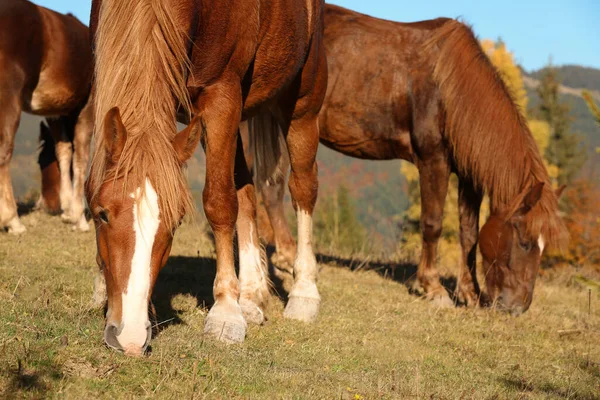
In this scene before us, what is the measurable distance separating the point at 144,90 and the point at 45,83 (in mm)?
5590

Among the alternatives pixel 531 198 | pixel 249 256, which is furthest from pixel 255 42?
pixel 531 198

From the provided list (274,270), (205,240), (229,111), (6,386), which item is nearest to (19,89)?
(205,240)

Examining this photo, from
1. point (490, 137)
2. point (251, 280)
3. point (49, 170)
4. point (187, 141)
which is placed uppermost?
point (187, 141)

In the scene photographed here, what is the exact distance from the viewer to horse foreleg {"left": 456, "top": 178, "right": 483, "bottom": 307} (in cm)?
762

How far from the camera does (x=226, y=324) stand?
4273 millimetres

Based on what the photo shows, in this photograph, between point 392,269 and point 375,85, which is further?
point 392,269

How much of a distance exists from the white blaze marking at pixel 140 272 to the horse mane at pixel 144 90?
2.0 inches

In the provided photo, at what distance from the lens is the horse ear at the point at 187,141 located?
3656mm

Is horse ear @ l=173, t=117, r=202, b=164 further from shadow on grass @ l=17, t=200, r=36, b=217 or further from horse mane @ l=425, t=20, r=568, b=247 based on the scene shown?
shadow on grass @ l=17, t=200, r=36, b=217

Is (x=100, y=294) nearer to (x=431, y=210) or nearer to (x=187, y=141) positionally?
(x=187, y=141)

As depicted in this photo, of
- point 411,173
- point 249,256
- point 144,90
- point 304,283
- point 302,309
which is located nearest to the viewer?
point 144,90

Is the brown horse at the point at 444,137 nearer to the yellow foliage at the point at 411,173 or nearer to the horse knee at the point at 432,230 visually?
the horse knee at the point at 432,230

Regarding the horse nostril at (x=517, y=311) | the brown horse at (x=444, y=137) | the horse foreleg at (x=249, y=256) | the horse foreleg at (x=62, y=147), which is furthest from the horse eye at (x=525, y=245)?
the horse foreleg at (x=62, y=147)

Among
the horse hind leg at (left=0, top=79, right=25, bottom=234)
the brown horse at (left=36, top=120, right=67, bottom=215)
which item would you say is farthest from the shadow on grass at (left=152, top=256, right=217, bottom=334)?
the brown horse at (left=36, top=120, right=67, bottom=215)
